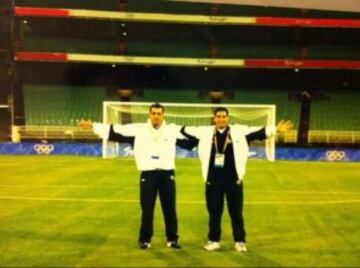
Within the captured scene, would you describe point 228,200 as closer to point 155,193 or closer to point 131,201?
point 155,193

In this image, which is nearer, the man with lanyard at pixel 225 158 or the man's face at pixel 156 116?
the man with lanyard at pixel 225 158

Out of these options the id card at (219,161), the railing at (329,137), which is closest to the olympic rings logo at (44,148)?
the railing at (329,137)

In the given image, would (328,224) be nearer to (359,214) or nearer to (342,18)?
(359,214)

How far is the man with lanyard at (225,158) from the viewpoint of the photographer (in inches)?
355

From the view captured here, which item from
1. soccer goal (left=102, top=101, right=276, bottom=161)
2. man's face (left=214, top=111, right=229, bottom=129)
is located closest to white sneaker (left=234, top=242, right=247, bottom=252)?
man's face (left=214, top=111, right=229, bottom=129)

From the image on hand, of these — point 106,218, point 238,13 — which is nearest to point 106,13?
point 238,13

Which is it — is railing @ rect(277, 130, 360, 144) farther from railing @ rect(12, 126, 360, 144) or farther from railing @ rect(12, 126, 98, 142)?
railing @ rect(12, 126, 98, 142)

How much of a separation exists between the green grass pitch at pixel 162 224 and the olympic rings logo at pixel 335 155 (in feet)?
36.5

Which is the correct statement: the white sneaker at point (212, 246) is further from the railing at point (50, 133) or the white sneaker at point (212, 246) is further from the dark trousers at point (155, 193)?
the railing at point (50, 133)

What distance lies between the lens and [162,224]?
39.3ft

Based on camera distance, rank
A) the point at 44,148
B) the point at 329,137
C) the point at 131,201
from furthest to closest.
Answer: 1. the point at 329,137
2. the point at 44,148
3. the point at 131,201

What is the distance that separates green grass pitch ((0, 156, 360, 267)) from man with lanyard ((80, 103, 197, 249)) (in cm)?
65

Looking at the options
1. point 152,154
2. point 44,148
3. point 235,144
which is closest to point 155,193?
point 152,154

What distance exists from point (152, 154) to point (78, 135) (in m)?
29.9
